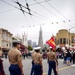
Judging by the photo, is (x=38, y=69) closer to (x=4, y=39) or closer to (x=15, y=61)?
(x=15, y=61)

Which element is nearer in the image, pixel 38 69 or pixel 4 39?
pixel 38 69

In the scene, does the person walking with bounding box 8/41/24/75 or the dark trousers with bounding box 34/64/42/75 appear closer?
the person walking with bounding box 8/41/24/75

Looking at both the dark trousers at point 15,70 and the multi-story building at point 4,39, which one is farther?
the multi-story building at point 4,39

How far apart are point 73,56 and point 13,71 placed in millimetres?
24568

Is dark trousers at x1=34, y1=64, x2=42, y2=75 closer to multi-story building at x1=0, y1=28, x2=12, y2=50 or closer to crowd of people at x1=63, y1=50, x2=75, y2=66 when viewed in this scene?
crowd of people at x1=63, y1=50, x2=75, y2=66

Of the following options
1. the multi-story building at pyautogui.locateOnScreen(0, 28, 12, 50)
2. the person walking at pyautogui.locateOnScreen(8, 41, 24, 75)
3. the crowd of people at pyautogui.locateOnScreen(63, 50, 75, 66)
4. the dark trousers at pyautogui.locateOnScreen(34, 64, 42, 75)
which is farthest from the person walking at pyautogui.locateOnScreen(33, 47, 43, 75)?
the multi-story building at pyautogui.locateOnScreen(0, 28, 12, 50)

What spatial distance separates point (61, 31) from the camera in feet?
367

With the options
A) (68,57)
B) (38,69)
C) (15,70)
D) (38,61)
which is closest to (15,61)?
(15,70)

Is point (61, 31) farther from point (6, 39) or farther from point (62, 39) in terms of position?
point (6, 39)

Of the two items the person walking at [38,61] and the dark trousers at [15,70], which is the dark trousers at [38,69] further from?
the dark trousers at [15,70]

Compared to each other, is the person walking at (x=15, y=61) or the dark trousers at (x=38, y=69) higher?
Result: the person walking at (x=15, y=61)

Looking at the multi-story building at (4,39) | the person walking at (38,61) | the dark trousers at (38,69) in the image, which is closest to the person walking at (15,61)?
the person walking at (38,61)

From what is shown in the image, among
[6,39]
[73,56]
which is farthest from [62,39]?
[73,56]

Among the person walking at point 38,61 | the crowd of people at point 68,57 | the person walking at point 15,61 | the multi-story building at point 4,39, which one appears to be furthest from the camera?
the multi-story building at point 4,39
